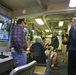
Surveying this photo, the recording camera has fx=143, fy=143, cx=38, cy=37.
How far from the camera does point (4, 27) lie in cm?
406

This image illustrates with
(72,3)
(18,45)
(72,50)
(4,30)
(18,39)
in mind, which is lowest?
(72,50)

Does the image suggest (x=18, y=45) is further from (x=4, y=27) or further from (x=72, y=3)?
(x=72, y=3)

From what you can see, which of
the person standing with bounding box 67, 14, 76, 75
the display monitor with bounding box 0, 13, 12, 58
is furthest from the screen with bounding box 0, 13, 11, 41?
the person standing with bounding box 67, 14, 76, 75

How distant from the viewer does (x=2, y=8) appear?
14.1ft

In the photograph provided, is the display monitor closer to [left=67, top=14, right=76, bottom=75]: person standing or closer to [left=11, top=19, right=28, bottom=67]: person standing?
[left=11, top=19, right=28, bottom=67]: person standing

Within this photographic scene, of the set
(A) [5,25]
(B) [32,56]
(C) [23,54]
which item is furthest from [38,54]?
(A) [5,25]

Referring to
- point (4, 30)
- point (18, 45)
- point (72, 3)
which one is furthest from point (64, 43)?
point (18, 45)

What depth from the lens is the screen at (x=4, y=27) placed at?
390 cm

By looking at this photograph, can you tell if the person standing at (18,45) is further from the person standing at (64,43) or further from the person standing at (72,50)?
the person standing at (64,43)

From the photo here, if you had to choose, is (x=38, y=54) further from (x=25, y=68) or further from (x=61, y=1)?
(x=25, y=68)

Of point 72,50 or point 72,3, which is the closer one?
point 72,50

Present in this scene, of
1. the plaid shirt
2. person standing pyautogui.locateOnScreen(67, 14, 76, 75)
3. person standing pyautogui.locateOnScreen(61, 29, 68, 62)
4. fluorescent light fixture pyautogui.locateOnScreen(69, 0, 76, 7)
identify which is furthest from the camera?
person standing pyautogui.locateOnScreen(61, 29, 68, 62)

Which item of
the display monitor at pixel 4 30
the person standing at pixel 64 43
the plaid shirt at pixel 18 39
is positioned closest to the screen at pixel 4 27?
the display monitor at pixel 4 30

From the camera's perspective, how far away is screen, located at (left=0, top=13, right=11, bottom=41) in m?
3.90
